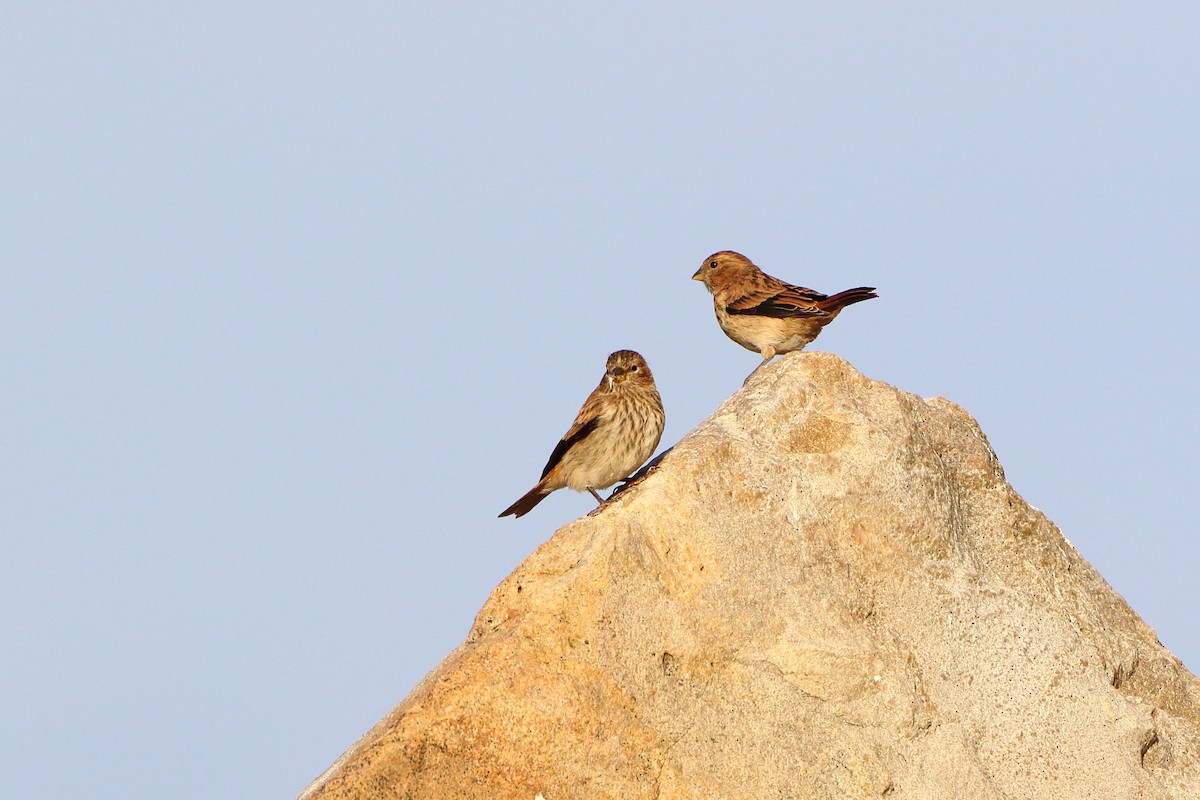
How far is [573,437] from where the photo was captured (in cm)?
1009

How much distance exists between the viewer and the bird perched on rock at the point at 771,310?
1159cm

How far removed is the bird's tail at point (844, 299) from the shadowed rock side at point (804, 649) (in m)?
2.84

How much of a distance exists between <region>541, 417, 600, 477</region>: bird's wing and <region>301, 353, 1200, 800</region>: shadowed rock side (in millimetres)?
1829

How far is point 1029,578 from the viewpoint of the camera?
838 centimetres

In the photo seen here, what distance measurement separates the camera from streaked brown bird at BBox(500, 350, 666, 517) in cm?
997

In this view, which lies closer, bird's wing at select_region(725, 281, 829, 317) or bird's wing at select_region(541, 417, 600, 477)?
bird's wing at select_region(541, 417, 600, 477)

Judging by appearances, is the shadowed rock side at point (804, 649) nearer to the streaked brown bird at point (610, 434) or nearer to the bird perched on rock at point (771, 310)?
the streaked brown bird at point (610, 434)

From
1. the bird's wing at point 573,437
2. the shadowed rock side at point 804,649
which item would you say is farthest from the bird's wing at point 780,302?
the shadowed rock side at point 804,649

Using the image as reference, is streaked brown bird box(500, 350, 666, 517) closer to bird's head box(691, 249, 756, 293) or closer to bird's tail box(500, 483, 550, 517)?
bird's tail box(500, 483, 550, 517)

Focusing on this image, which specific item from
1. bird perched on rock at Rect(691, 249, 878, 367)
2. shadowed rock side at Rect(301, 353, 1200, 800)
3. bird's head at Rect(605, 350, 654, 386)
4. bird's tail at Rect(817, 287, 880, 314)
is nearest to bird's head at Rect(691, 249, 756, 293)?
bird perched on rock at Rect(691, 249, 878, 367)

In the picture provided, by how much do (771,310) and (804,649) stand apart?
5050 mm

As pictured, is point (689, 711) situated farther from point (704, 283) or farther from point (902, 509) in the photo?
point (704, 283)

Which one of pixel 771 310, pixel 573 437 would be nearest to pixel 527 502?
pixel 573 437

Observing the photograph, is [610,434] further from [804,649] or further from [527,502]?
[804,649]
